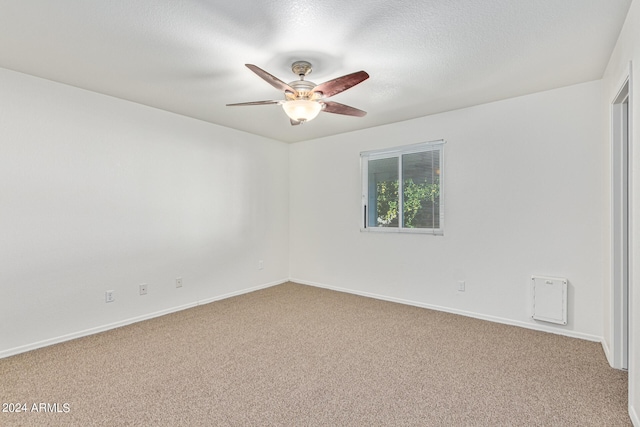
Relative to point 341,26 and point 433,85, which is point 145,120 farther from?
point 433,85

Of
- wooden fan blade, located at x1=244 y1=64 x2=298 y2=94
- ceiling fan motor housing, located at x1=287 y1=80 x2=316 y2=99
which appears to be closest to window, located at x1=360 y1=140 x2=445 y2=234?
ceiling fan motor housing, located at x1=287 y1=80 x2=316 y2=99

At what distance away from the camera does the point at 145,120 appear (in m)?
3.62

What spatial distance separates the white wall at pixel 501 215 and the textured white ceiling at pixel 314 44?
0.37 meters

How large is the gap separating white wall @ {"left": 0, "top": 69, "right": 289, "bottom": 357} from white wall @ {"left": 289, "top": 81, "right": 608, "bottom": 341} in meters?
1.69

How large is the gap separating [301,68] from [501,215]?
2559mm

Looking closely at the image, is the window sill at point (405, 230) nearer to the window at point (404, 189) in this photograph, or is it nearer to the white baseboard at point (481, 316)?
the window at point (404, 189)

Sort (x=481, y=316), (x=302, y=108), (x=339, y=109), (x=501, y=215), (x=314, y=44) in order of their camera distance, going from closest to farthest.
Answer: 1. (x=314, y=44)
2. (x=302, y=108)
3. (x=339, y=109)
4. (x=501, y=215)
5. (x=481, y=316)

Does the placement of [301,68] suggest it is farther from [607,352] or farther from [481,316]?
[607,352]

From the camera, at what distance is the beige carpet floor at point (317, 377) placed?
188 cm

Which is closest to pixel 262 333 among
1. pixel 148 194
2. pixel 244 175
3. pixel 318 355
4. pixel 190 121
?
pixel 318 355

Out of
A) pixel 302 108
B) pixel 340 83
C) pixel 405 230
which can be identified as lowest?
pixel 405 230

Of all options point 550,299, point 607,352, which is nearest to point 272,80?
point 550,299

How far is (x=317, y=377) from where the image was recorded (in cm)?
231

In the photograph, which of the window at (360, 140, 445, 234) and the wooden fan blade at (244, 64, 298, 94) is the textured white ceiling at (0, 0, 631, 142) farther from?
the window at (360, 140, 445, 234)
